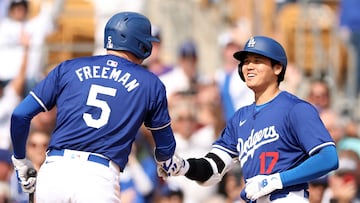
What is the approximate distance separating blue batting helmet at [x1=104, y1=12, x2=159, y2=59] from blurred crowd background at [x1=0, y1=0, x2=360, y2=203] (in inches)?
126

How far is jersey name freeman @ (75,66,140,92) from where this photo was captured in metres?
7.66

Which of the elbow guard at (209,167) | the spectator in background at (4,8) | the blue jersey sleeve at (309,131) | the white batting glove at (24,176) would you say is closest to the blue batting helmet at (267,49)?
the blue jersey sleeve at (309,131)

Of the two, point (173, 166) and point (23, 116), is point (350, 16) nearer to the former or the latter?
point (173, 166)

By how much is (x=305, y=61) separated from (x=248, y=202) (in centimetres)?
802

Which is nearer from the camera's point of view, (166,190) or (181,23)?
(166,190)

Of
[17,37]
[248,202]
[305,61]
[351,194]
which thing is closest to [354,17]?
[305,61]

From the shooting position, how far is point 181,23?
15109mm

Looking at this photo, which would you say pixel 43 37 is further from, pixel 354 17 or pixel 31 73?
pixel 354 17

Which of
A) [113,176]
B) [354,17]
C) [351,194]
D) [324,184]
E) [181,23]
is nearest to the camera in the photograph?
[113,176]

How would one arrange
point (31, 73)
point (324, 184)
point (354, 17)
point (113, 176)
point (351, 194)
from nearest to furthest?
point (113, 176) < point (324, 184) < point (351, 194) < point (31, 73) < point (354, 17)

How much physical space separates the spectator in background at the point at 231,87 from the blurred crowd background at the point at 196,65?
1 cm

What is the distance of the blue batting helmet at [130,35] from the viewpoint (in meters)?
7.84

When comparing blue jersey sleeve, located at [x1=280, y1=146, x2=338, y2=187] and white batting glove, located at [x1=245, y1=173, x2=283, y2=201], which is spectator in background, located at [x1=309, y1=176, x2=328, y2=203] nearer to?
white batting glove, located at [x1=245, y1=173, x2=283, y2=201]

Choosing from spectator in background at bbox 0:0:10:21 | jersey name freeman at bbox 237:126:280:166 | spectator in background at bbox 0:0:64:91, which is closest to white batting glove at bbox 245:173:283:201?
jersey name freeman at bbox 237:126:280:166
